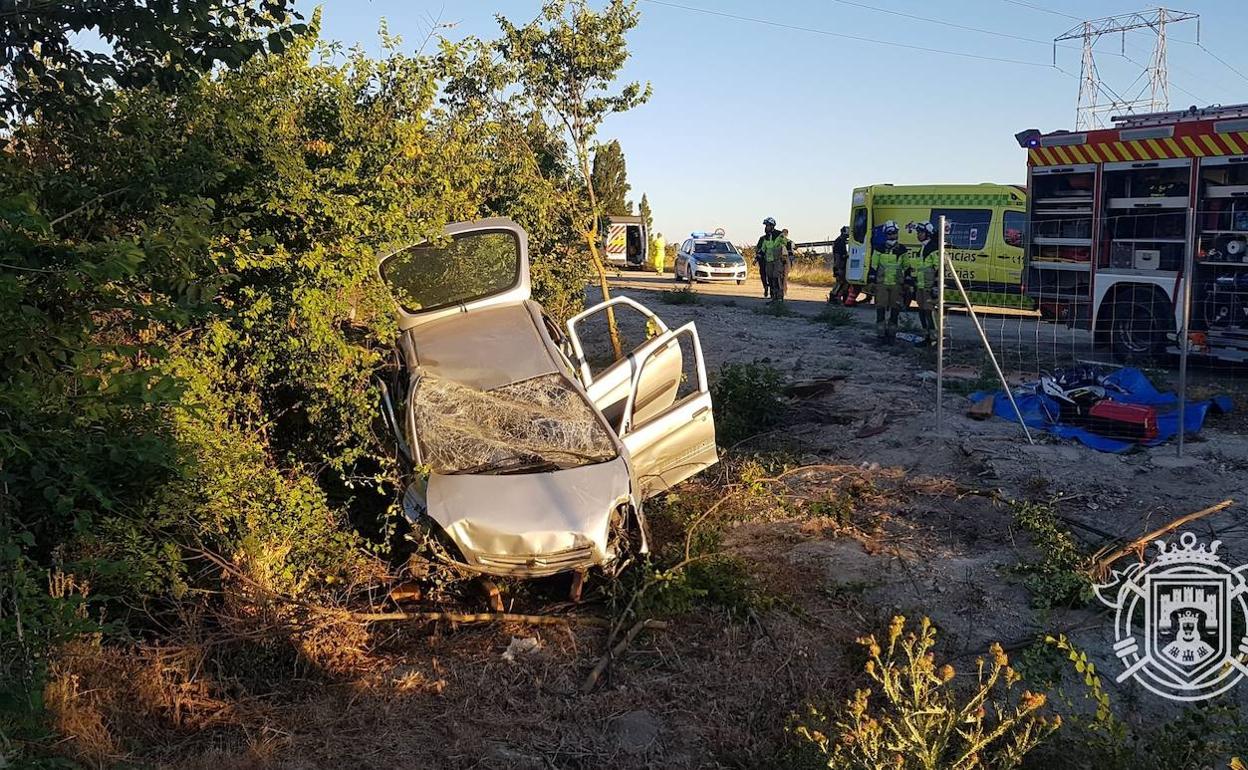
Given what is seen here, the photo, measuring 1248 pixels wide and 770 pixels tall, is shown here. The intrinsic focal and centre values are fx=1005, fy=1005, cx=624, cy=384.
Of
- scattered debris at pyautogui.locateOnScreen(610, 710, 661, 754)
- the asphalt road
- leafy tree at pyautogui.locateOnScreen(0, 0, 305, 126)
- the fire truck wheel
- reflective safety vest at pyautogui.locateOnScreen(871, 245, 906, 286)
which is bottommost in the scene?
scattered debris at pyautogui.locateOnScreen(610, 710, 661, 754)

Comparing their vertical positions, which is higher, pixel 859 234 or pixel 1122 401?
pixel 859 234

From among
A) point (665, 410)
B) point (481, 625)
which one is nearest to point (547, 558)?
point (481, 625)

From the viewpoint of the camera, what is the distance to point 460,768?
4.15 meters

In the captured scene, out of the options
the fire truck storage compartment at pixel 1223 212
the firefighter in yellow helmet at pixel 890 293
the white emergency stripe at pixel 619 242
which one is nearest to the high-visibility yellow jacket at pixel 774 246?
the firefighter in yellow helmet at pixel 890 293

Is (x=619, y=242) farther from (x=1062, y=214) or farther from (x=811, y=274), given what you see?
(x=1062, y=214)

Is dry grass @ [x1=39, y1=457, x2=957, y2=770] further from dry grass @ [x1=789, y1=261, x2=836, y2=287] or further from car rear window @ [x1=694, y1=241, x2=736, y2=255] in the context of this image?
car rear window @ [x1=694, y1=241, x2=736, y2=255]

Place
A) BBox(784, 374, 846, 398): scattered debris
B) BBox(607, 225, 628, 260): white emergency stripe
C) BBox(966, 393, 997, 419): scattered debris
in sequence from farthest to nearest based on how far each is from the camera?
BBox(607, 225, 628, 260): white emergency stripe
BBox(784, 374, 846, 398): scattered debris
BBox(966, 393, 997, 419): scattered debris

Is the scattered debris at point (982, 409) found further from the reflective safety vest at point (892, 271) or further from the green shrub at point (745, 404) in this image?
the reflective safety vest at point (892, 271)

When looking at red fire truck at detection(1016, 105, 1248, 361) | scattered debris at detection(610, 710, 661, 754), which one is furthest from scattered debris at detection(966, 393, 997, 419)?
scattered debris at detection(610, 710, 661, 754)

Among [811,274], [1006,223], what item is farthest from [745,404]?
[811,274]

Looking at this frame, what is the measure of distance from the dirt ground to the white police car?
69.2 ft

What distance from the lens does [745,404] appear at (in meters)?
10.0

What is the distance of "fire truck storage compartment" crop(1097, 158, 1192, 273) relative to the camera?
12.3 m

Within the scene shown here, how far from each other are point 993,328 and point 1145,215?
4594 mm
